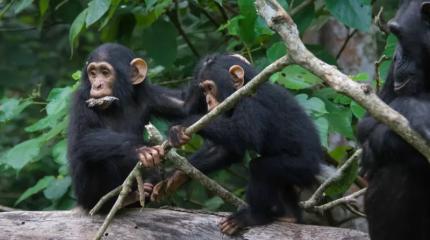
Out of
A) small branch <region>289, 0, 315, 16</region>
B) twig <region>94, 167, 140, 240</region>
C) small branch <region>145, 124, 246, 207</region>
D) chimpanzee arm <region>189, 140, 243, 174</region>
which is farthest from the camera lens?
small branch <region>289, 0, 315, 16</region>

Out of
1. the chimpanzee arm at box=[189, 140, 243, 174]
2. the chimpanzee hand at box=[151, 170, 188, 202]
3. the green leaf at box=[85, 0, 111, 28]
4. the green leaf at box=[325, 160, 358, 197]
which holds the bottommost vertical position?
the green leaf at box=[325, 160, 358, 197]

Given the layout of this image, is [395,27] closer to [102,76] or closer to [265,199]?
[265,199]

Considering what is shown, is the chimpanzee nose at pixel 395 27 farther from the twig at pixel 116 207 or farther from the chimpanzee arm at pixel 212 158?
the chimpanzee arm at pixel 212 158

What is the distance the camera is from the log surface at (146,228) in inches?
206

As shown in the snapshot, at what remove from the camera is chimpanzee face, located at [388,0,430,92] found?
4.43 m

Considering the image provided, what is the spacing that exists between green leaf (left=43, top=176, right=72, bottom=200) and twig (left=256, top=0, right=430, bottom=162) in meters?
2.79

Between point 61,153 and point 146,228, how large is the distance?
3.58ft

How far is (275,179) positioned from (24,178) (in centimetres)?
362

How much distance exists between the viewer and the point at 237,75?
6.02 meters

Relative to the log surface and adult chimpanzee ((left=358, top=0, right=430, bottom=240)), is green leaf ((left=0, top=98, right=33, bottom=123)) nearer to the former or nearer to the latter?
the log surface

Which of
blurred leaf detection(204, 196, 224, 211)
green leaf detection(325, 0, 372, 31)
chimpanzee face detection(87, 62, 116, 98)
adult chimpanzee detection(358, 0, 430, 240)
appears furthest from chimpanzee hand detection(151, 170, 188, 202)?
adult chimpanzee detection(358, 0, 430, 240)

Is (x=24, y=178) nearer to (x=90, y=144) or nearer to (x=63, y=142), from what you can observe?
(x=63, y=142)

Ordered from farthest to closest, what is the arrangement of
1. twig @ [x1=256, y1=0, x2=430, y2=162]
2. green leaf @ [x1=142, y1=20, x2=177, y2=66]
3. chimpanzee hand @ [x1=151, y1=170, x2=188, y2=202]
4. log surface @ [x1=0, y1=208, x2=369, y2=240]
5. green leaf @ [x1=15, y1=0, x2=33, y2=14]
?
green leaf @ [x1=142, y1=20, x2=177, y2=66] < green leaf @ [x1=15, y1=0, x2=33, y2=14] < chimpanzee hand @ [x1=151, y1=170, x2=188, y2=202] < log surface @ [x1=0, y1=208, x2=369, y2=240] < twig @ [x1=256, y1=0, x2=430, y2=162]

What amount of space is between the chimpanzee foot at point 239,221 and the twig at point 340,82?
1.48 metres
